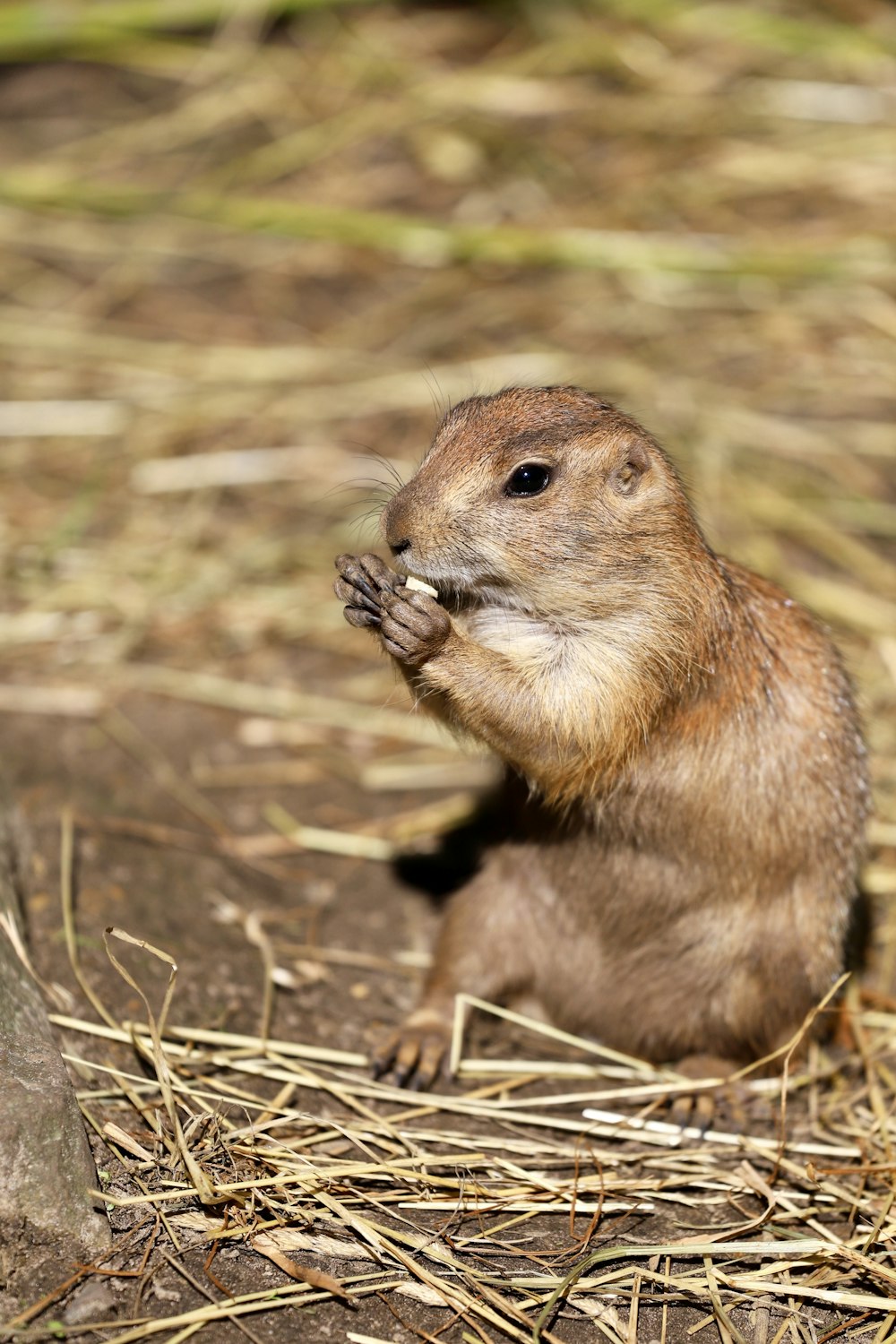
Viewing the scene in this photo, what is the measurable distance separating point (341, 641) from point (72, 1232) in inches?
141

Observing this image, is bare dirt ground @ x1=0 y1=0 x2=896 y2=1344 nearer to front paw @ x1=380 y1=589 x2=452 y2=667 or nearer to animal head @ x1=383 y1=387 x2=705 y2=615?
front paw @ x1=380 y1=589 x2=452 y2=667

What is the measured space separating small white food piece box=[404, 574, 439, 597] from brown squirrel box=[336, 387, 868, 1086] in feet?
0.17

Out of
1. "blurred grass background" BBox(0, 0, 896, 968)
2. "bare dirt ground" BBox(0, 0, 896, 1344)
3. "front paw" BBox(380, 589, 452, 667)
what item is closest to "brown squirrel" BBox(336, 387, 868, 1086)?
"front paw" BBox(380, 589, 452, 667)

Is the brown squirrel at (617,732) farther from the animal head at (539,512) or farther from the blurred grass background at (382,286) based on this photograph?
the blurred grass background at (382,286)

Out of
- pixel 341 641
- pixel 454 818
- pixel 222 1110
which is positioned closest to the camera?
pixel 222 1110

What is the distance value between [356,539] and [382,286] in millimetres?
2436

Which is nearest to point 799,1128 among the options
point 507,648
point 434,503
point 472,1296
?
point 472,1296

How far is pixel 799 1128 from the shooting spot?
442 cm

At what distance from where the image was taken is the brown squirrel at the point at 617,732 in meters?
4.04

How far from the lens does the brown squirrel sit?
13.2 ft

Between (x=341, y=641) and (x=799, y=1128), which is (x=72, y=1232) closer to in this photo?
(x=799, y=1128)

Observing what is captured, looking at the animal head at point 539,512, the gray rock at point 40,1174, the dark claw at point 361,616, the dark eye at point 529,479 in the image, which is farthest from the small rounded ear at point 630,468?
the gray rock at point 40,1174

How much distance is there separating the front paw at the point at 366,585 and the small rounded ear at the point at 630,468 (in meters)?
0.68

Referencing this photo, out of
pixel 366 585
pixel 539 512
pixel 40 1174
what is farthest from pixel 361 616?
pixel 40 1174
